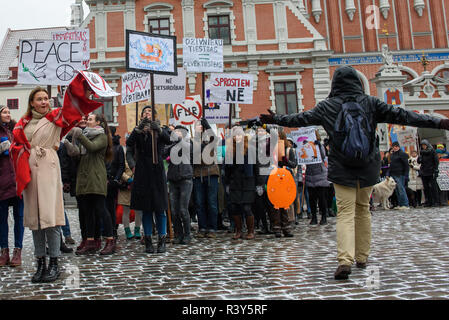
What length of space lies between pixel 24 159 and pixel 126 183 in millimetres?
3343

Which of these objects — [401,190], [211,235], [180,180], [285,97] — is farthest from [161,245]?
[285,97]

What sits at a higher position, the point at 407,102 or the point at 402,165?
the point at 407,102

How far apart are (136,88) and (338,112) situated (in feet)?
18.4

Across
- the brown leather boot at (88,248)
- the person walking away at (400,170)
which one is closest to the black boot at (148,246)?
the brown leather boot at (88,248)

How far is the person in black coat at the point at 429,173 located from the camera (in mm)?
13102

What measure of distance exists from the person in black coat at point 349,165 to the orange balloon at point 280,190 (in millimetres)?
2849

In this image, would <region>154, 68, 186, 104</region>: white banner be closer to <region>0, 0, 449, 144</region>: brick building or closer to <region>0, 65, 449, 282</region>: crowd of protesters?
<region>0, 65, 449, 282</region>: crowd of protesters

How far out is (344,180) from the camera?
14.2 ft

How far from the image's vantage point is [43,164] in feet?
15.2

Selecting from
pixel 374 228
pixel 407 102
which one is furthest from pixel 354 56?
Answer: pixel 374 228

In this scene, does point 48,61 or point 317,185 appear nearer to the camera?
point 48,61

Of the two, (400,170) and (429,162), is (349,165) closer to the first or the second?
(400,170)
